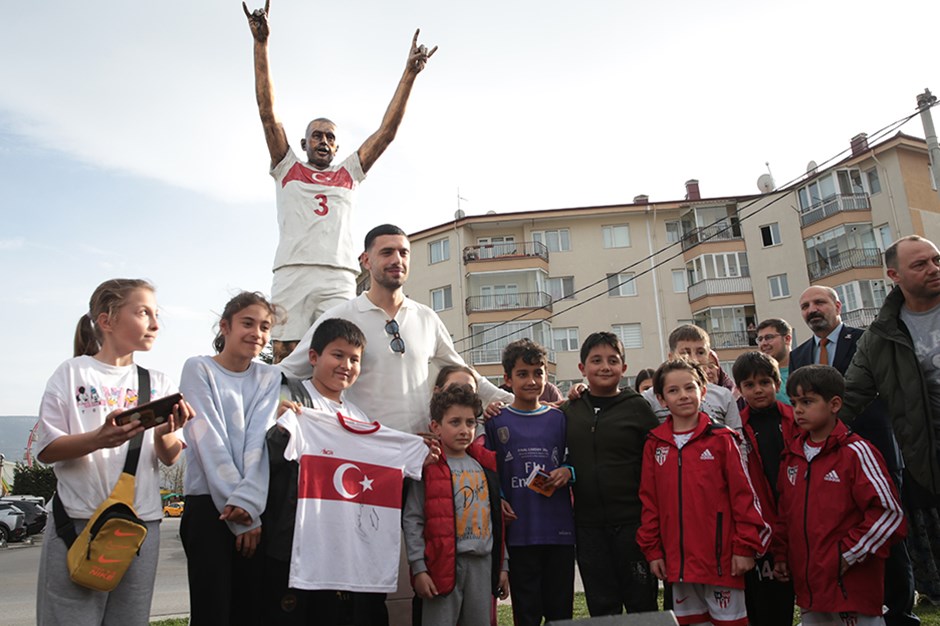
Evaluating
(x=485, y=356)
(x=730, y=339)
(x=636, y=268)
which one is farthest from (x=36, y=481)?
(x=730, y=339)

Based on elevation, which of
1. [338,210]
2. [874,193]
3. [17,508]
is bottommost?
[17,508]

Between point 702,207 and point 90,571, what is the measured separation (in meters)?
42.3

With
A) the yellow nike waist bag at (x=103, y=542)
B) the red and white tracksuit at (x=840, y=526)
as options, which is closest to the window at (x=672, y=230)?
the red and white tracksuit at (x=840, y=526)

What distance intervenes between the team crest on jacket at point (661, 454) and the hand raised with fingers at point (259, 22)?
454 centimetres

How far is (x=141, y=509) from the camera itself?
11.3ft

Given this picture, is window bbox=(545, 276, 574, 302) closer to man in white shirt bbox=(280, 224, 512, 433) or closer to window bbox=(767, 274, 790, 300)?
window bbox=(767, 274, 790, 300)

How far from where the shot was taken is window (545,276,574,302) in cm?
4250

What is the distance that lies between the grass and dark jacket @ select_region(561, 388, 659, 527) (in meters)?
1.39

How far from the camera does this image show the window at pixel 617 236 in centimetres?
4269

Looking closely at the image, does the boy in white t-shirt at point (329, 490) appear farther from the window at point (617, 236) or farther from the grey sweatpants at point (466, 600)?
the window at point (617, 236)

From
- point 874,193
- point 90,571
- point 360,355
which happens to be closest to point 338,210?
point 360,355

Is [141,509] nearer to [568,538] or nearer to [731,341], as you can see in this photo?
[568,538]

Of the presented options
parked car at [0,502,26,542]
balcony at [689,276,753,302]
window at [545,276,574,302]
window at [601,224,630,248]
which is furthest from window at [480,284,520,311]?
parked car at [0,502,26,542]

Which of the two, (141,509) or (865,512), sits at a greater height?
(141,509)
